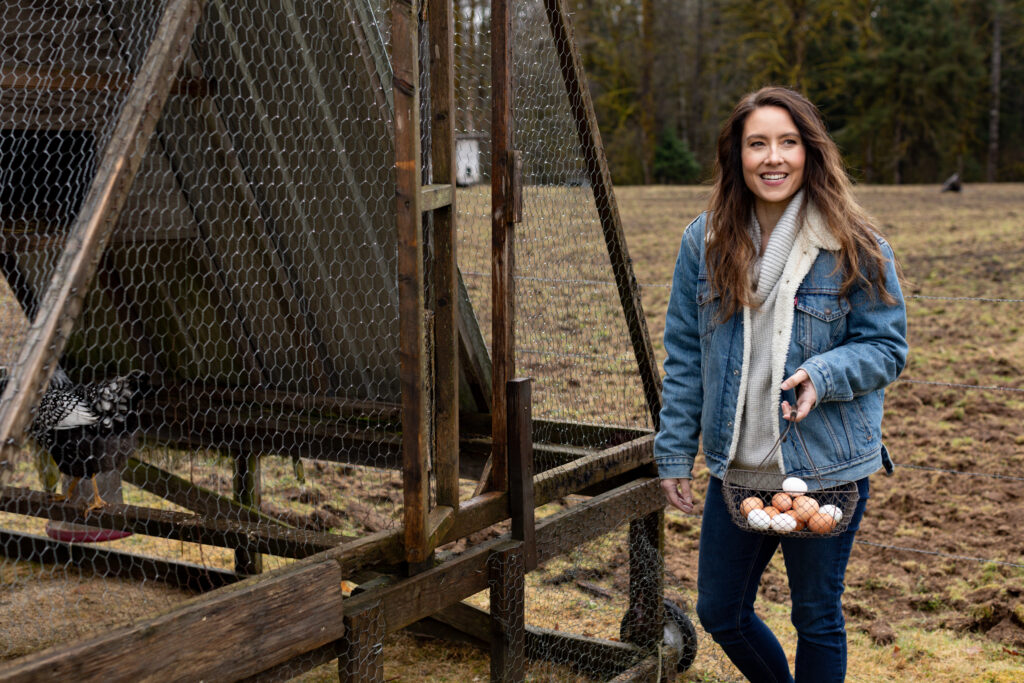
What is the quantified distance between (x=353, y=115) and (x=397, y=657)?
6.23 ft

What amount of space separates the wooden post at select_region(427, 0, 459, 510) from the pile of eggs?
71 centimetres

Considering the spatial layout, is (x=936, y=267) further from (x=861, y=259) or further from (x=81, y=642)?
(x=81, y=642)

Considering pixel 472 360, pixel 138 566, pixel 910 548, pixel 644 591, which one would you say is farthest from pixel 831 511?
pixel 138 566

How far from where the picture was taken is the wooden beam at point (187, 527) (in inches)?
115

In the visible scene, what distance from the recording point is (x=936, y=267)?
35.9ft

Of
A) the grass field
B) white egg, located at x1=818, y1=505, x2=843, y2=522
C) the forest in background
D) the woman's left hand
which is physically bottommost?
the grass field

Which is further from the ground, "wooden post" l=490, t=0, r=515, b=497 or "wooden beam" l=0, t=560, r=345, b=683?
"wooden post" l=490, t=0, r=515, b=497

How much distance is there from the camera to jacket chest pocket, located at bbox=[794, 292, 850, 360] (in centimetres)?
225

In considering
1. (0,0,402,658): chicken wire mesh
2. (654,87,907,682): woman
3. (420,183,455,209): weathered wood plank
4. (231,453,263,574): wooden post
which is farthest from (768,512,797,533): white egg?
(231,453,263,574): wooden post

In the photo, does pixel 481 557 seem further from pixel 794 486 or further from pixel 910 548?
pixel 910 548

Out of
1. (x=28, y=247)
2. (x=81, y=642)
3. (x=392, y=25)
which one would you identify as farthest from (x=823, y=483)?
(x=28, y=247)

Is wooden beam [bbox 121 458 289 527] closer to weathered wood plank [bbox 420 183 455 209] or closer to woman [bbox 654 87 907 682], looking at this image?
weathered wood plank [bbox 420 183 455 209]

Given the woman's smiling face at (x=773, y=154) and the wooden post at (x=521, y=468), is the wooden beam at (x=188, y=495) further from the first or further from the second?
the woman's smiling face at (x=773, y=154)

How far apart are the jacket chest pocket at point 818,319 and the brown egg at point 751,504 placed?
33 centimetres
